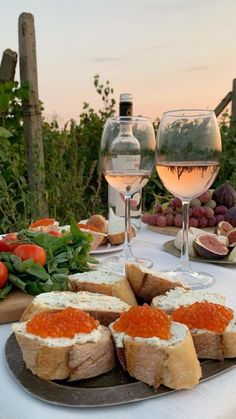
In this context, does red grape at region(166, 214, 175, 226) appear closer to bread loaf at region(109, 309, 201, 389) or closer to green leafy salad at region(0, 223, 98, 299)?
green leafy salad at region(0, 223, 98, 299)

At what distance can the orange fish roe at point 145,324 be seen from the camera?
0.96 m

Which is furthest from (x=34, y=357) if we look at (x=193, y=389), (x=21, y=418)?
(x=193, y=389)

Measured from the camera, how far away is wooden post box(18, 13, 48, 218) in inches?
183

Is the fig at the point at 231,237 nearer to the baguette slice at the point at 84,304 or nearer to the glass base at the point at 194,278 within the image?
the glass base at the point at 194,278

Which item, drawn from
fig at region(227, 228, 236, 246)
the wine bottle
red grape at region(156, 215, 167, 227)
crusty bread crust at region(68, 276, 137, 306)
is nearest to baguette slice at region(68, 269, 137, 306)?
crusty bread crust at region(68, 276, 137, 306)

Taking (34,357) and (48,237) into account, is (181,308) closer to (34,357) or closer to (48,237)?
(34,357)

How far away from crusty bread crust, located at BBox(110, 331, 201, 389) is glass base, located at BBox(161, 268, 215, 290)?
591 millimetres

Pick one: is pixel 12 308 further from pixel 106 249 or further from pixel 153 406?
pixel 106 249

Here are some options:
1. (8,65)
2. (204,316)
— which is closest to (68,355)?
(204,316)

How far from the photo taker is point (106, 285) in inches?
48.8

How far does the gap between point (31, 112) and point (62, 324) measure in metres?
4.11

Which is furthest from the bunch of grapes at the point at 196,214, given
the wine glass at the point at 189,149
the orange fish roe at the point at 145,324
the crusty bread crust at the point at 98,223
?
the orange fish roe at the point at 145,324

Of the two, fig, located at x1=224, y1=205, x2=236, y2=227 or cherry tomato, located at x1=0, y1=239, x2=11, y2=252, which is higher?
cherry tomato, located at x1=0, y1=239, x2=11, y2=252

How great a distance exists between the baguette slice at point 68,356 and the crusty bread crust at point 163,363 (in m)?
0.04
